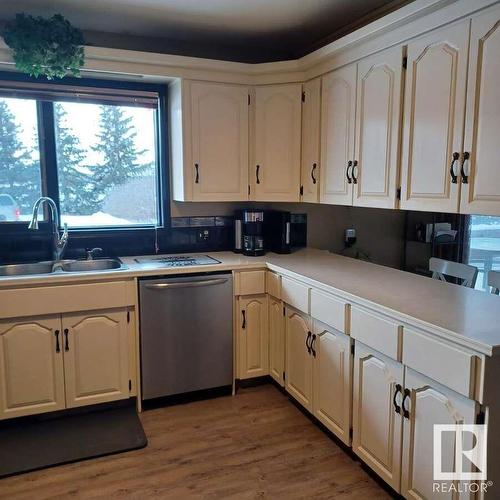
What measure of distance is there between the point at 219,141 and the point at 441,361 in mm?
2114

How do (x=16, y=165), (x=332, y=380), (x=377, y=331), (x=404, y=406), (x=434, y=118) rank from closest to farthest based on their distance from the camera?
(x=404, y=406), (x=377, y=331), (x=434, y=118), (x=332, y=380), (x=16, y=165)

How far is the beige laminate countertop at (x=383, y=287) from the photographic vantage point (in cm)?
167

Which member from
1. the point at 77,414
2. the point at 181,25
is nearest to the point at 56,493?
the point at 77,414

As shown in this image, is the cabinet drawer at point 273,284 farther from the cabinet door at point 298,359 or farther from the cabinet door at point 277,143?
the cabinet door at point 277,143

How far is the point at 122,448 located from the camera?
244 centimetres

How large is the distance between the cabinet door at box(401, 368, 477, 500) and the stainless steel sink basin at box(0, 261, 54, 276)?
226cm

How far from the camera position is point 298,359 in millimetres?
2756

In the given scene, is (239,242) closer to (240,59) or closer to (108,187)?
(108,187)

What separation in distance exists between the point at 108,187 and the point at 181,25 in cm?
121

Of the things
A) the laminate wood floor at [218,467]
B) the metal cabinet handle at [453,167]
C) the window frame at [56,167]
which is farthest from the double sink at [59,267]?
the metal cabinet handle at [453,167]

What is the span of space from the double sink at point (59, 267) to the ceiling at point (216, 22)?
59.2 inches

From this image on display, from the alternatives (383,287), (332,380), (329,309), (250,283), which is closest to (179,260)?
(250,283)

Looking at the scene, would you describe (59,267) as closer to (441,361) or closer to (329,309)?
(329,309)

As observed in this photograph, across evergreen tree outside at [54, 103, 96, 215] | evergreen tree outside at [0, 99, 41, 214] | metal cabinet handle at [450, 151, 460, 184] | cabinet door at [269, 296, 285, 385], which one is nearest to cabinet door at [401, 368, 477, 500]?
metal cabinet handle at [450, 151, 460, 184]
